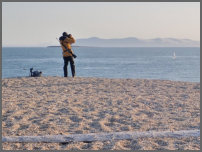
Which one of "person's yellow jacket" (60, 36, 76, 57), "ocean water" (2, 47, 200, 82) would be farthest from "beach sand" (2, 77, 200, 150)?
"ocean water" (2, 47, 200, 82)

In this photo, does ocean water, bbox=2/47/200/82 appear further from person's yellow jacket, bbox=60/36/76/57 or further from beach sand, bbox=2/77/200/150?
beach sand, bbox=2/77/200/150

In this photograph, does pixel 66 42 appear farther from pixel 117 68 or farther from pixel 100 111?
pixel 117 68

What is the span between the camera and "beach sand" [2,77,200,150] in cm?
607

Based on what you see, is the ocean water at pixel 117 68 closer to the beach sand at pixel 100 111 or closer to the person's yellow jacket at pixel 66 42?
the person's yellow jacket at pixel 66 42

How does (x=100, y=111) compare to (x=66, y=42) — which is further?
(x=66, y=42)

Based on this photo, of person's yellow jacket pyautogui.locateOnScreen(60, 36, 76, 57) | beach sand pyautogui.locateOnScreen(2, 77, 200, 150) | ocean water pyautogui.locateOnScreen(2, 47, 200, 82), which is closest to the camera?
beach sand pyautogui.locateOnScreen(2, 77, 200, 150)

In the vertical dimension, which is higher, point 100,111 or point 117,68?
point 100,111

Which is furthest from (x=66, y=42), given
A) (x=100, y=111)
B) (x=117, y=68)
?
(x=117, y=68)

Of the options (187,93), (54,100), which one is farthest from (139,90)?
(54,100)

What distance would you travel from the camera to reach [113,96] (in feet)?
34.7

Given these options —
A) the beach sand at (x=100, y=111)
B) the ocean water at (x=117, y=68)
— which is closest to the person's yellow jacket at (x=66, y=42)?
the beach sand at (x=100, y=111)

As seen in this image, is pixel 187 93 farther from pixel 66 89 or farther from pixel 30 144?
pixel 30 144

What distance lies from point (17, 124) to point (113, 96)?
3880 mm

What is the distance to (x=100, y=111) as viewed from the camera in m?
8.44
